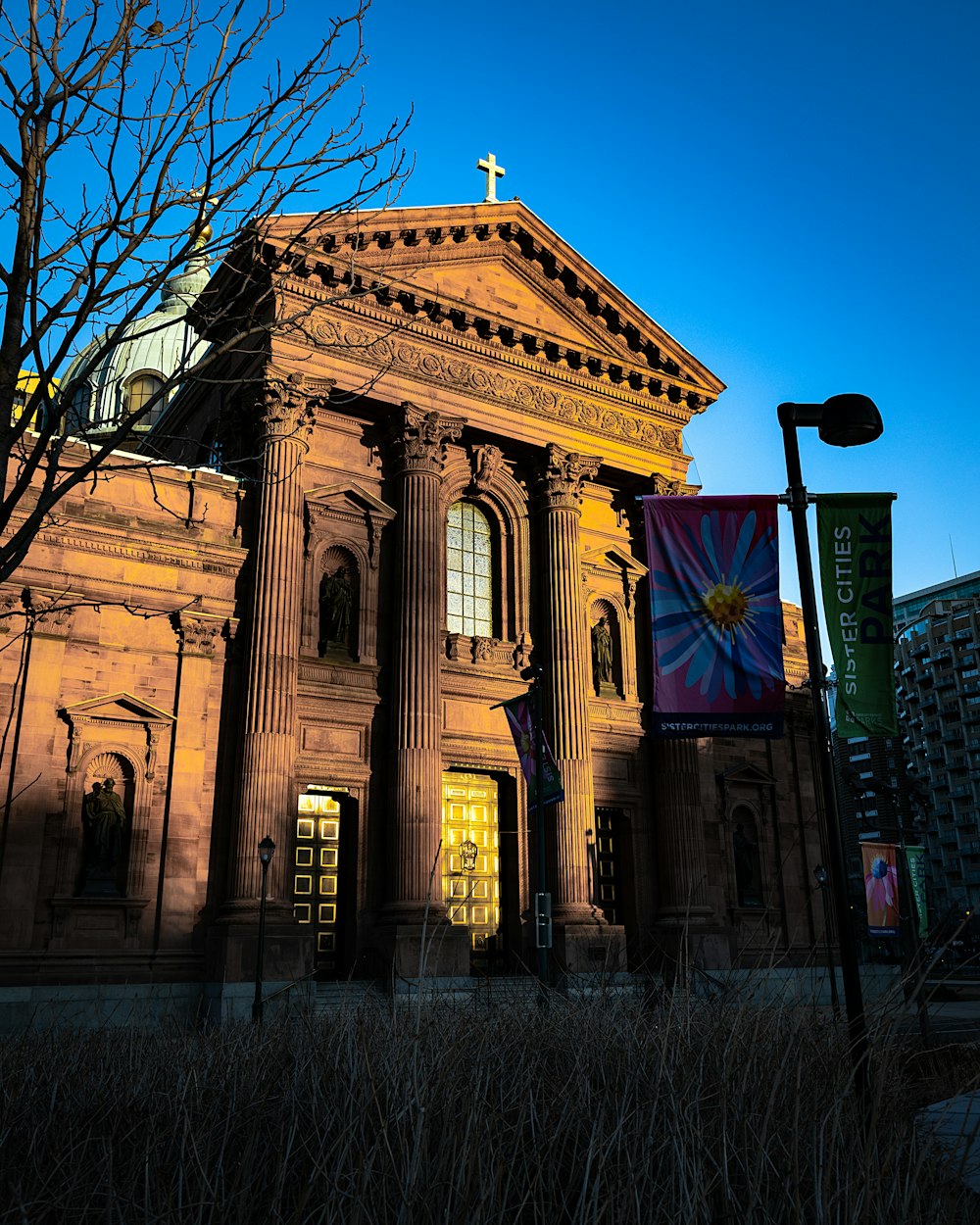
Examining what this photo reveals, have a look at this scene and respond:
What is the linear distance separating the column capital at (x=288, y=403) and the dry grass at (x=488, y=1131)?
788 inches

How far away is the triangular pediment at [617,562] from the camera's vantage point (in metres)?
32.2

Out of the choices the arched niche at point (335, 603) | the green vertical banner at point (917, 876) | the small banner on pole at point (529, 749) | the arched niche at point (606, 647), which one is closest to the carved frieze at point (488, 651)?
the arched niche at point (606, 647)

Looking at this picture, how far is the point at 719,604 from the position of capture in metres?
11.4

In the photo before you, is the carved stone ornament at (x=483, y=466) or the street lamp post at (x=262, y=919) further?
the carved stone ornament at (x=483, y=466)

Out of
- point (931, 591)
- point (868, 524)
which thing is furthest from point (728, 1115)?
point (931, 591)

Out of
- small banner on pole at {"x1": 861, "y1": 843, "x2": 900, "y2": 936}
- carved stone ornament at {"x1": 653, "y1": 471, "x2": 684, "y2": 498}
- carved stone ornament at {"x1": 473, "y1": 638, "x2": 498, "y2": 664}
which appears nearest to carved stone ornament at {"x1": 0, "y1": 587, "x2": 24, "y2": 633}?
carved stone ornament at {"x1": 473, "y1": 638, "x2": 498, "y2": 664}

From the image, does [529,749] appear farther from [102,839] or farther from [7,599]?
[7,599]

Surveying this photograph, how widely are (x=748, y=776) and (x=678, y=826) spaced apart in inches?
190

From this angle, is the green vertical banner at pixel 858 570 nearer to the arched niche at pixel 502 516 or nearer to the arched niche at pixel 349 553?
the arched niche at pixel 349 553

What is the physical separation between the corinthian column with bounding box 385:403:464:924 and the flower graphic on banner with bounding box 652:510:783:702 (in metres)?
13.5

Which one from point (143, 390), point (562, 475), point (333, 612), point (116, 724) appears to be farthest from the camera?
point (143, 390)

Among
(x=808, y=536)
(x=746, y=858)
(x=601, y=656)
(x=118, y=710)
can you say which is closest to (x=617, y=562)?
(x=601, y=656)

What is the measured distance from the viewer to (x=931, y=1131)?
5.38m

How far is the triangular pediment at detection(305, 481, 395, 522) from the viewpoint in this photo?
27156 mm
